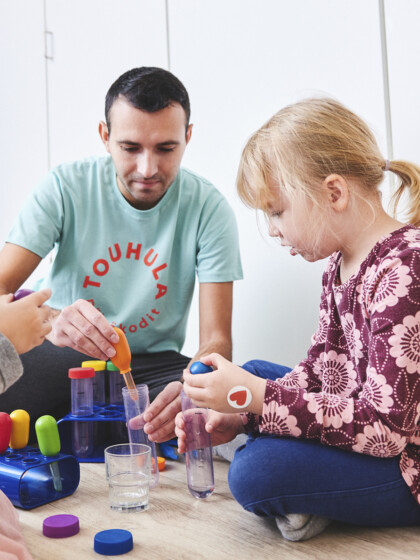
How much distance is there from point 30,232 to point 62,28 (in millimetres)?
1374

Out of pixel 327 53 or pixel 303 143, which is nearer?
pixel 303 143

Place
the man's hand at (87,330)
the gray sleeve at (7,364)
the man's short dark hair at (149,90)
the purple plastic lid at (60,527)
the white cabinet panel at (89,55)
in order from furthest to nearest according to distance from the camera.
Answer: the white cabinet panel at (89,55) → the man's short dark hair at (149,90) → the man's hand at (87,330) → the purple plastic lid at (60,527) → the gray sleeve at (7,364)

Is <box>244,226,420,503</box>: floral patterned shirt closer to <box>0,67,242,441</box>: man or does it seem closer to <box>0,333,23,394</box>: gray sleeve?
<box>0,333,23,394</box>: gray sleeve

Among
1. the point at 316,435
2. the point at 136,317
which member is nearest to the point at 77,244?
the point at 136,317

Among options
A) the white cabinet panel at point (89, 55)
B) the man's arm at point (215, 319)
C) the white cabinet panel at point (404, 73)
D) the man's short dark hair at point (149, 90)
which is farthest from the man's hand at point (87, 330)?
the white cabinet panel at point (89, 55)

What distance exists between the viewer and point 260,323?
71.5 inches

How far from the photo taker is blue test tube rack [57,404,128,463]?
52.1 inches

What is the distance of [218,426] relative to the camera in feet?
3.52

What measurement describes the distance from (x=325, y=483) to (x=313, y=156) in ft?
1.67

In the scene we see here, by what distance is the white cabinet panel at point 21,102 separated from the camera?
262 centimetres

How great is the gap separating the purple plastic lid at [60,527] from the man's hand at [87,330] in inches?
12.1

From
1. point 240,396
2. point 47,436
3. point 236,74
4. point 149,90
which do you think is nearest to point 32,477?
point 47,436

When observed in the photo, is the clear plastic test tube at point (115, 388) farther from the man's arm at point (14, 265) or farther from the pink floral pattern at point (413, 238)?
the pink floral pattern at point (413, 238)

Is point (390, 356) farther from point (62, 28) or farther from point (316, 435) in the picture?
point (62, 28)
